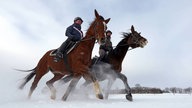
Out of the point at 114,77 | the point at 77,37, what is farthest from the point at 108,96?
the point at 77,37

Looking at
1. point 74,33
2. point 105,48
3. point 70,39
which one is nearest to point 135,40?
point 105,48

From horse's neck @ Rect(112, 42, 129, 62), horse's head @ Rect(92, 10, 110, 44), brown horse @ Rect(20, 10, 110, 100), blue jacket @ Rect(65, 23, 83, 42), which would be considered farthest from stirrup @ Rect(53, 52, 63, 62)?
horse's neck @ Rect(112, 42, 129, 62)

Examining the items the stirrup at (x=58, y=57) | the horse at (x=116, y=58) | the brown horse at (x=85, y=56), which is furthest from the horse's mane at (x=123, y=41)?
the stirrup at (x=58, y=57)

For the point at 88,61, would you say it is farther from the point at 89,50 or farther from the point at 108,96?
the point at 108,96

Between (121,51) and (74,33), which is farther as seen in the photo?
(121,51)

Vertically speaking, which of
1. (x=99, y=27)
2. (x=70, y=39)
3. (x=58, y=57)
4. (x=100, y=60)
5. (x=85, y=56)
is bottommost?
(x=85, y=56)

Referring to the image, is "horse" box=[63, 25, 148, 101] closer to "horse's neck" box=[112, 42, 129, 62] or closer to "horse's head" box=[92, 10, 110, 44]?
"horse's neck" box=[112, 42, 129, 62]

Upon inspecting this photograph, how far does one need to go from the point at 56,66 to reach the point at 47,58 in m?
0.98

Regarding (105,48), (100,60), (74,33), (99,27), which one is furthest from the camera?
(105,48)

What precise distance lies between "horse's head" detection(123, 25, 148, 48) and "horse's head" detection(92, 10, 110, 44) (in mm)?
2158

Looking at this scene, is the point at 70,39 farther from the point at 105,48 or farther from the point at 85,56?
the point at 105,48

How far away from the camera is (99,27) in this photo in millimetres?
10453

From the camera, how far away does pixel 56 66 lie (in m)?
11.9

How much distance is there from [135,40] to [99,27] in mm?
2579
